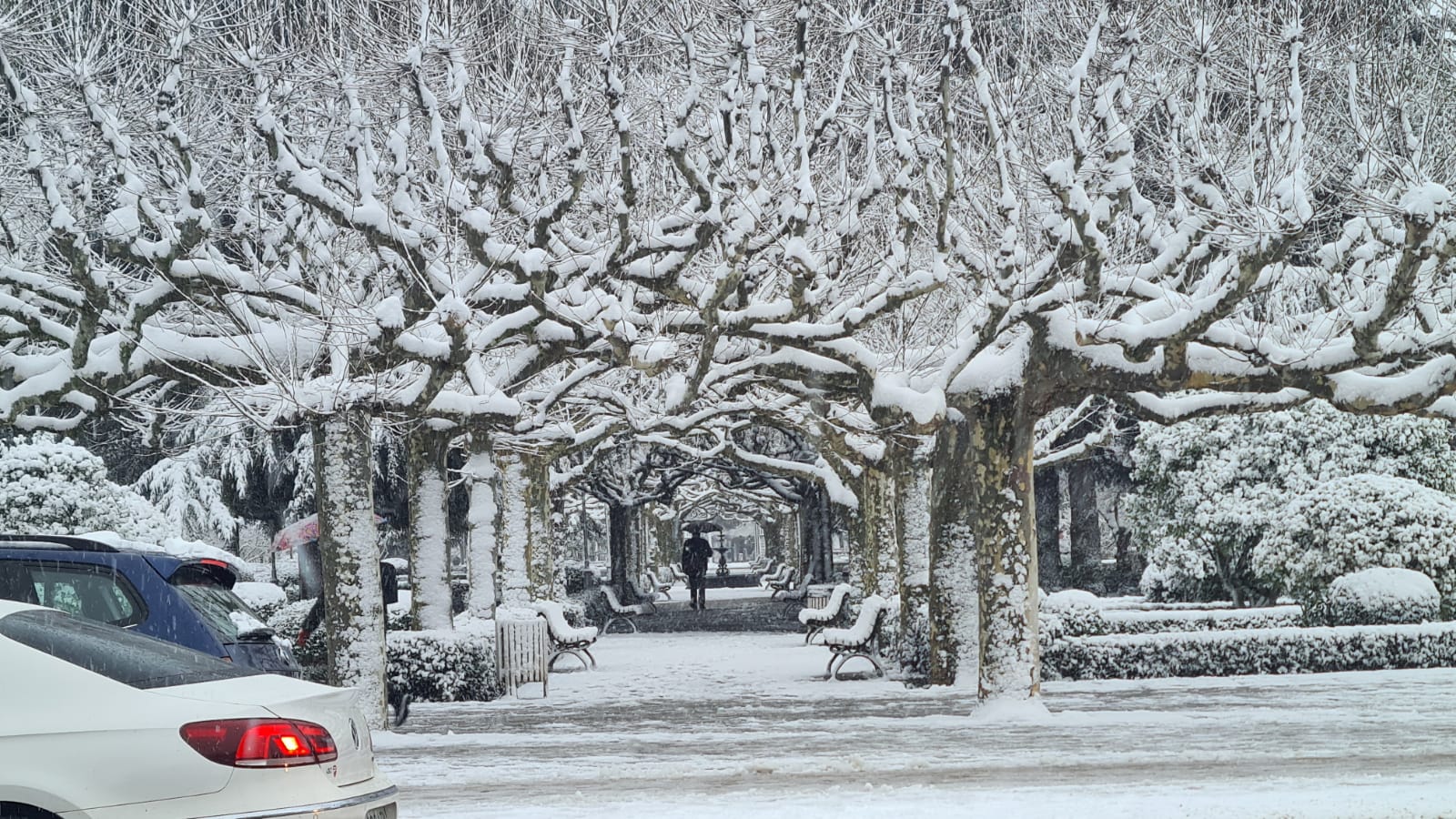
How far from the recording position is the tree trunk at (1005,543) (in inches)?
528

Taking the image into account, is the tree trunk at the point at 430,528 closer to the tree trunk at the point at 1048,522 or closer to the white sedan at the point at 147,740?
the white sedan at the point at 147,740

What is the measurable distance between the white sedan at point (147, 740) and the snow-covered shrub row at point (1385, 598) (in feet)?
56.2

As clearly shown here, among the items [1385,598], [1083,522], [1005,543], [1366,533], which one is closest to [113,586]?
[1005,543]

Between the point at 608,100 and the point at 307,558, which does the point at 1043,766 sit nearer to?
the point at 608,100

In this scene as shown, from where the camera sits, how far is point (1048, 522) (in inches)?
1607

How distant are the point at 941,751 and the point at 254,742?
732cm

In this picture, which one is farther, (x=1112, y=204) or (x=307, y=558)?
(x=307, y=558)

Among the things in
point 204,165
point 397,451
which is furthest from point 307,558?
point 204,165

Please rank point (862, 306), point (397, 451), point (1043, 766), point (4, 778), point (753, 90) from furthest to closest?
1. point (397, 451)
2. point (862, 306)
3. point (753, 90)
4. point (1043, 766)
5. point (4, 778)

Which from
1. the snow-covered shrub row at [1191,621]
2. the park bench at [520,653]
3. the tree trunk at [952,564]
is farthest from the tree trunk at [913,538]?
the park bench at [520,653]

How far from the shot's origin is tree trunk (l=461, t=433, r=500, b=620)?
19609 mm

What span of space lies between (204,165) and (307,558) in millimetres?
13577

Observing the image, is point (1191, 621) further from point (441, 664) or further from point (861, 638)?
point (441, 664)

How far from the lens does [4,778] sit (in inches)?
193
